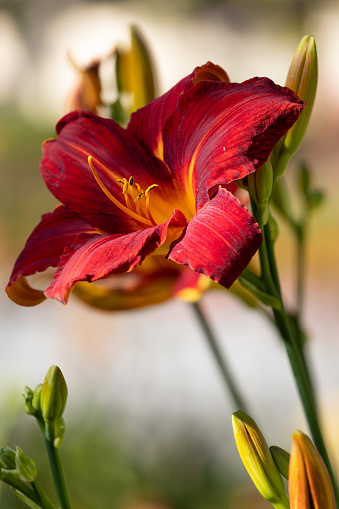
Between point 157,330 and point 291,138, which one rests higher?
point 157,330

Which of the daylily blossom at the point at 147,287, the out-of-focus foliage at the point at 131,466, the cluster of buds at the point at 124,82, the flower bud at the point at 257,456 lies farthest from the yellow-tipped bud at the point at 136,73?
the out-of-focus foliage at the point at 131,466

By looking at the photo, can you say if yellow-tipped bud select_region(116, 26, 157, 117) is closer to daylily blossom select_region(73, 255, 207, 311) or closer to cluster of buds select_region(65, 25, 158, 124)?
cluster of buds select_region(65, 25, 158, 124)

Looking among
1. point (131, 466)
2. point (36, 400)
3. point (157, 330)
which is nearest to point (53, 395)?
point (36, 400)

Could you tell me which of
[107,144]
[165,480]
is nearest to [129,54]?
[107,144]

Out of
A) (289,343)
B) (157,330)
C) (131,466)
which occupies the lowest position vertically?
Answer: (131,466)

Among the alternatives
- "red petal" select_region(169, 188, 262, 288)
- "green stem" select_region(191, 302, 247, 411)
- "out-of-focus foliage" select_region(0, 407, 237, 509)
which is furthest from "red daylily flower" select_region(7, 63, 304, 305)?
"out-of-focus foliage" select_region(0, 407, 237, 509)

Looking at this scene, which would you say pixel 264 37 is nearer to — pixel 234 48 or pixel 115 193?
pixel 234 48

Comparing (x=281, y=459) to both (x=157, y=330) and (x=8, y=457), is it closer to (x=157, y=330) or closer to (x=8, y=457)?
(x=8, y=457)
